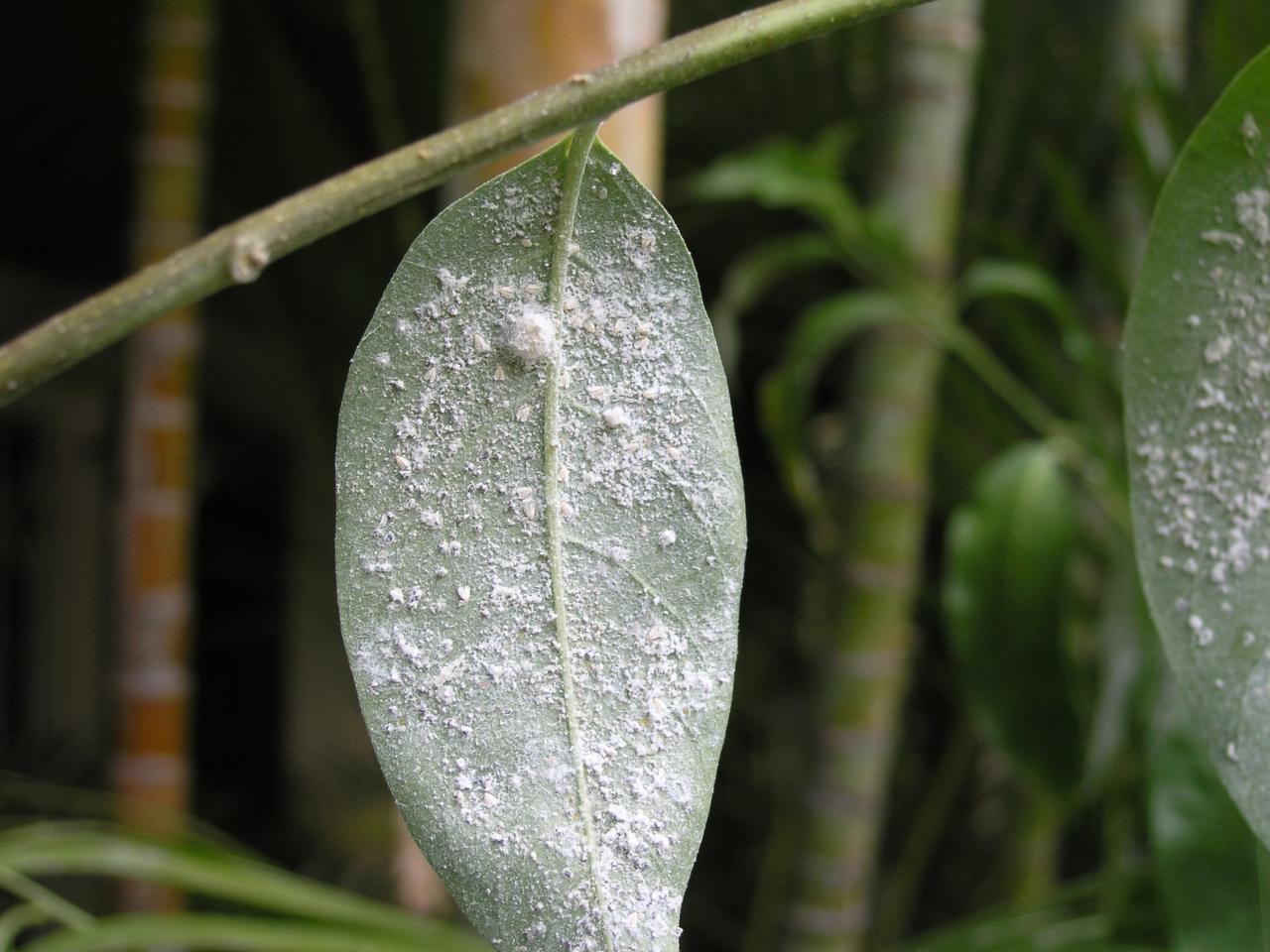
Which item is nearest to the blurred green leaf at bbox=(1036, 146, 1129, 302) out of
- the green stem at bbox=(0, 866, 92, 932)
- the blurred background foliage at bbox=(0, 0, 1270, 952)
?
the blurred background foliage at bbox=(0, 0, 1270, 952)

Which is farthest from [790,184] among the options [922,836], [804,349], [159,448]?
[922,836]

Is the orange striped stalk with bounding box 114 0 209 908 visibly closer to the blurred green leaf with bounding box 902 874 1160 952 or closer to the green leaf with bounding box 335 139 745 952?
the blurred green leaf with bounding box 902 874 1160 952

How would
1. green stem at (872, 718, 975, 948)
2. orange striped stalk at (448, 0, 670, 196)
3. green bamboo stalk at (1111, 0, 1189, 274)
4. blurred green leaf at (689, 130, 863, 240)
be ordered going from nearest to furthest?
orange striped stalk at (448, 0, 670, 196), blurred green leaf at (689, 130, 863, 240), green bamboo stalk at (1111, 0, 1189, 274), green stem at (872, 718, 975, 948)

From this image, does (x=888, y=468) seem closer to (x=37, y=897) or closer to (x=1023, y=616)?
(x=1023, y=616)

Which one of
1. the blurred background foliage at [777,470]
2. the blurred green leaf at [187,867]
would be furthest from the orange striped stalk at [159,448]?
the blurred green leaf at [187,867]

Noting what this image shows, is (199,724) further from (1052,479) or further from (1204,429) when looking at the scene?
(1204,429)

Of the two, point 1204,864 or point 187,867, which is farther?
point 187,867

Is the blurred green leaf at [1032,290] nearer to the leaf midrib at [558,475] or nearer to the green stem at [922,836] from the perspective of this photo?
the leaf midrib at [558,475]
